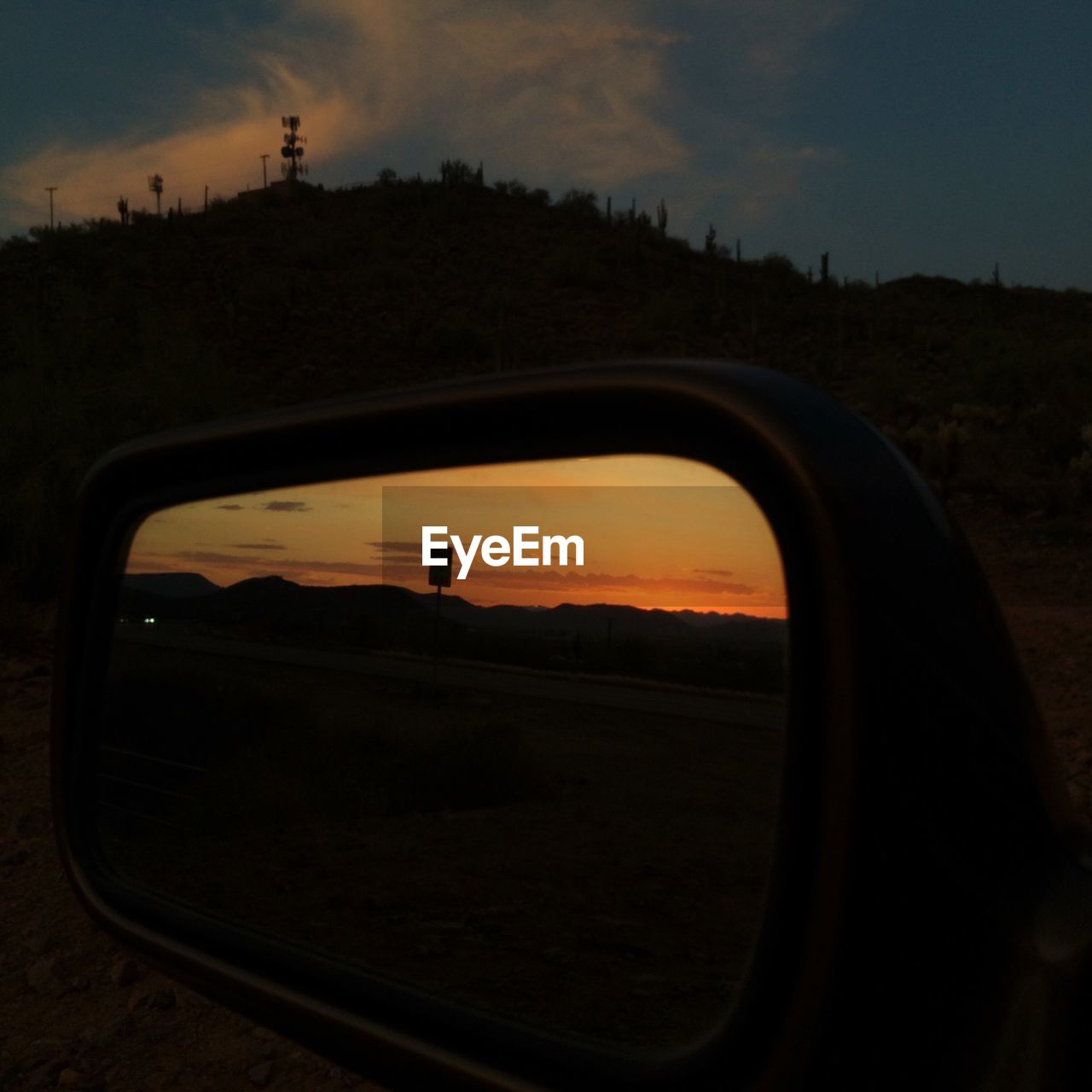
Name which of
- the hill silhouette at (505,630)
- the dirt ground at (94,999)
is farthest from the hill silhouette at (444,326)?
the hill silhouette at (505,630)

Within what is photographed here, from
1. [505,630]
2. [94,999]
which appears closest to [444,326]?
[94,999]

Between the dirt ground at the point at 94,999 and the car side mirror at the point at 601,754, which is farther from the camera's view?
the dirt ground at the point at 94,999

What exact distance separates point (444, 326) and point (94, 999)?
35885mm

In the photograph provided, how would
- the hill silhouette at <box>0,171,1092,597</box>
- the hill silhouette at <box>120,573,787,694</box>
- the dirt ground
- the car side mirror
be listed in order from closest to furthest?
the car side mirror < the hill silhouette at <box>120,573,787,694</box> < the dirt ground < the hill silhouette at <box>0,171,1092,597</box>

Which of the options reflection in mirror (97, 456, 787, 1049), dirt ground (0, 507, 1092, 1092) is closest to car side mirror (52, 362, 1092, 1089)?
reflection in mirror (97, 456, 787, 1049)

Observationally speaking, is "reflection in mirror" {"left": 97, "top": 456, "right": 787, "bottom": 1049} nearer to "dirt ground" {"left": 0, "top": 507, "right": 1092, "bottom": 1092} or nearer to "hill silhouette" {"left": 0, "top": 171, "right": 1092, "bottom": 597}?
"dirt ground" {"left": 0, "top": 507, "right": 1092, "bottom": 1092}

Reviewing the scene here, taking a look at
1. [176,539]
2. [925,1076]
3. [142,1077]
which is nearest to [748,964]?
[925,1076]

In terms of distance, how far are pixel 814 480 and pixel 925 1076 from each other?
495 mm

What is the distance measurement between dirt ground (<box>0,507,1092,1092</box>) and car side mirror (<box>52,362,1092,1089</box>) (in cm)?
132

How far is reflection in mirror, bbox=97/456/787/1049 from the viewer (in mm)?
1183

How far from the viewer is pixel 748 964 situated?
1.08 meters

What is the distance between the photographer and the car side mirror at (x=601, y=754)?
0.99 meters

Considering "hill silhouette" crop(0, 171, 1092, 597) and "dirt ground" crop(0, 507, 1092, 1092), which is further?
"hill silhouette" crop(0, 171, 1092, 597)

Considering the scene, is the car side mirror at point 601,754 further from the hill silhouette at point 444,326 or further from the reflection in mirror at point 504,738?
the hill silhouette at point 444,326
